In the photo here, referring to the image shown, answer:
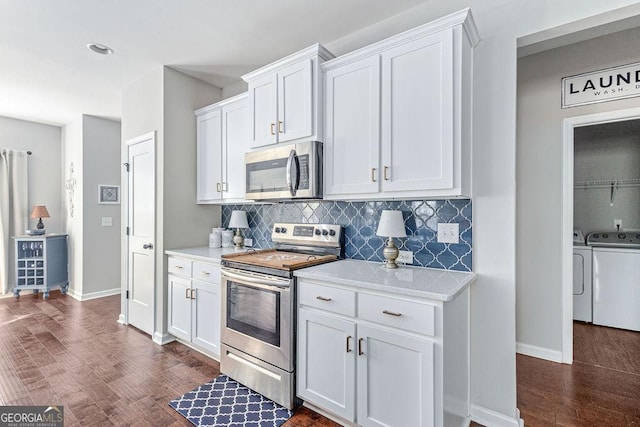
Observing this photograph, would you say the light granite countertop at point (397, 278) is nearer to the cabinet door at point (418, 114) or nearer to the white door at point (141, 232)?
the cabinet door at point (418, 114)

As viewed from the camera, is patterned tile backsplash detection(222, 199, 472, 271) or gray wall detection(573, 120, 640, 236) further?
gray wall detection(573, 120, 640, 236)

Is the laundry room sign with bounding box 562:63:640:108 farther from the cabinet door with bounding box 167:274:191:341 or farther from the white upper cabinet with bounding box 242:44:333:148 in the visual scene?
the cabinet door with bounding box 167:274:191:341

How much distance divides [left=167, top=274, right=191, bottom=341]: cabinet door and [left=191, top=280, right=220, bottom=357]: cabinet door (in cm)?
9

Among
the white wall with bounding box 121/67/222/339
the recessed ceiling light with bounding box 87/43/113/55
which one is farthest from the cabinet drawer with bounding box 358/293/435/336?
the recessed ceiling light with bounding box 87/43/113/55

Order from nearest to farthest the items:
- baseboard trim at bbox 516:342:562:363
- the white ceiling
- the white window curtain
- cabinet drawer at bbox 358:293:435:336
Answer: cabinet drawer at bbox 358:293:435:336
the white ceiling
baseboard trim at bbox 516:342:562:363
the white window curtain

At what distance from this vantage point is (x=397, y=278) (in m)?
1.85

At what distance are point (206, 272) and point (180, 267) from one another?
0.45 meters

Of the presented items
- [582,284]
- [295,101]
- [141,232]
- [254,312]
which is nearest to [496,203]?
[295,101]

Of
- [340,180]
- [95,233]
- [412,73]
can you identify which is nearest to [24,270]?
[95,233]

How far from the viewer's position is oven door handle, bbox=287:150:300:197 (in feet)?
7.57

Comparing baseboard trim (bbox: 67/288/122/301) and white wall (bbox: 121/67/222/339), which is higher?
white wall (bbox: 121/67/222/339)

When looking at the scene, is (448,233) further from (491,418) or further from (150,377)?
(150,377)

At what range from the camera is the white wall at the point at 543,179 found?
273 centimetres

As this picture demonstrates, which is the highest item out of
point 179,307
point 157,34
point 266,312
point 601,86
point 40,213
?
point 157,34
